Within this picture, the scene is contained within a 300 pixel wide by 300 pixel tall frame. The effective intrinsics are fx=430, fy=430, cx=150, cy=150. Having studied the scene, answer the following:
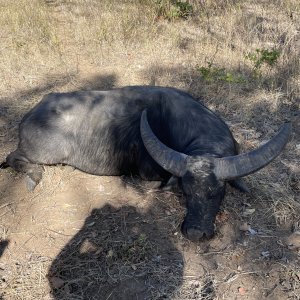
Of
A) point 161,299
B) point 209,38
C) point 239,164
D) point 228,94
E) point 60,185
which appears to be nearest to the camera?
point 161,299

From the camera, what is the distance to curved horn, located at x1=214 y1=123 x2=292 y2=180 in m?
3.91

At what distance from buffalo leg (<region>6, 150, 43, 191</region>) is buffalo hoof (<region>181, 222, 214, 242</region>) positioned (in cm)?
197

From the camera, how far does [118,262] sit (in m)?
3.92

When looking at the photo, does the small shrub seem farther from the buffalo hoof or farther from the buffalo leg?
the buffalo leg

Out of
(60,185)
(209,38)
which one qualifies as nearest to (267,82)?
(209,38)

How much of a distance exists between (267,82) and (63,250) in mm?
4408

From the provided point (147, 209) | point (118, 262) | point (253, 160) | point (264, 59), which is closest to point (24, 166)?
point (147, 209)

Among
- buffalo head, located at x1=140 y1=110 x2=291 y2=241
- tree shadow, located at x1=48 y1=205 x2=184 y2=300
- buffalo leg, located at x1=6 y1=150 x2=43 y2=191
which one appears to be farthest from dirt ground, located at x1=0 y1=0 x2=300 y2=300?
buffalo head, located at x1=140 y1=110 x2=291 y2=241

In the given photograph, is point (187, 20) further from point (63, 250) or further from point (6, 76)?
point (63, 250)

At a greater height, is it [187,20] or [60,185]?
[187,20]

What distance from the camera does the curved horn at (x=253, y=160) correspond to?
3908 mm

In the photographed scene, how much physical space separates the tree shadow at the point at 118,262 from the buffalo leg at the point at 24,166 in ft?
3.27

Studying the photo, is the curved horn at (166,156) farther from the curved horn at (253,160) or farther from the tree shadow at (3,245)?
the tree shadow at (3,245)

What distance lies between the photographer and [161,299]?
3.59 m
